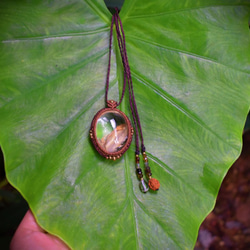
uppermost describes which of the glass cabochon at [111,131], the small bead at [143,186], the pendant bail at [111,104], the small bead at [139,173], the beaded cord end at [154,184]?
the pendant bail at [111,104]

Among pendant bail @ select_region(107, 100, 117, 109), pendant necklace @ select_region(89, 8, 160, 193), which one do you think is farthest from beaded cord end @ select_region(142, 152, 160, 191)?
pendant bail @ select_region(107, 100, 117, 109)

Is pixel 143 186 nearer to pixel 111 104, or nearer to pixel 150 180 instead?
pixel 150 180

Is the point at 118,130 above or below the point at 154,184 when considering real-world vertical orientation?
above

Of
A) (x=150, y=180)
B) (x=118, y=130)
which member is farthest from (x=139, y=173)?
(x=118, y=130)

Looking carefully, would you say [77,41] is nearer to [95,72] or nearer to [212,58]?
[95,72]

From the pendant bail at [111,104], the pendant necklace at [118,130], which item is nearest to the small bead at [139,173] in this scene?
the pendant necklace at [118,130]

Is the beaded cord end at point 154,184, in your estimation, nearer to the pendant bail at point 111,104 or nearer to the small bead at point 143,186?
the small bead at point 143,186

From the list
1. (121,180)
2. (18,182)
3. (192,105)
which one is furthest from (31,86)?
(192,105)

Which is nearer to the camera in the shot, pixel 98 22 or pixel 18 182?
pixel 18 182
